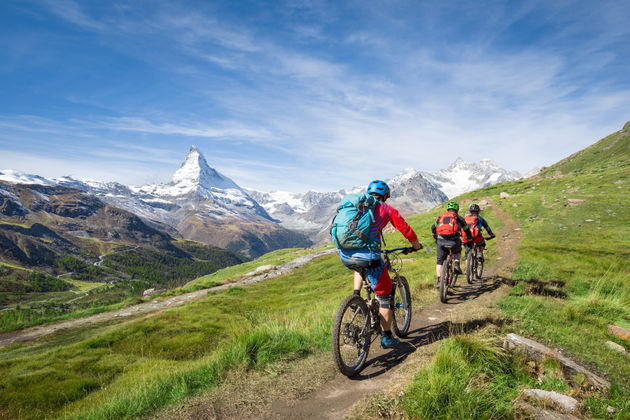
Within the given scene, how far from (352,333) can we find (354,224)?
2.37 meters

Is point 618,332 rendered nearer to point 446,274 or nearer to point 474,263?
point 446,274

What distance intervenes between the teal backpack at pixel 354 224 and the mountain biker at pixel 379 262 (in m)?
0.15

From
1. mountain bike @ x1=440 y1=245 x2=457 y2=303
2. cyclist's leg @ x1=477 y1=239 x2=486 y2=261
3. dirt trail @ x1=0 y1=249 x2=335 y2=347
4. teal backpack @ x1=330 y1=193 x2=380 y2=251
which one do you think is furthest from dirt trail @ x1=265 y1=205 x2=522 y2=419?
dirt trail @ x1=0 y1=249 x2=335 y2=347

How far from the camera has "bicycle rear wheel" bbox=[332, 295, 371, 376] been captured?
579cm

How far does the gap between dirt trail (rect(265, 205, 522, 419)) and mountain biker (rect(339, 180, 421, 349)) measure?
1.85 feet

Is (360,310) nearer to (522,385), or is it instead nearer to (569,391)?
(522,385)

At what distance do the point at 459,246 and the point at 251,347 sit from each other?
9.61m

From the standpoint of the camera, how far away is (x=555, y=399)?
468 centimetres

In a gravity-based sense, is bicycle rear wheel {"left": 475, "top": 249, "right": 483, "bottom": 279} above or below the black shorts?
below

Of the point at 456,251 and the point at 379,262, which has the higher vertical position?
the point at 379,262

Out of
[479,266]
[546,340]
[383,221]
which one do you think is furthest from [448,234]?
[383,221]

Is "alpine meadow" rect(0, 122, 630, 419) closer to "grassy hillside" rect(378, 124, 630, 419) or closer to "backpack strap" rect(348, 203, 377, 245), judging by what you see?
"grassy hillside" rect(378, 124, 630, 419)

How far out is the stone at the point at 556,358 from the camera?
5.46 m

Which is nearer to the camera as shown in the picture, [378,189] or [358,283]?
[358,283]
